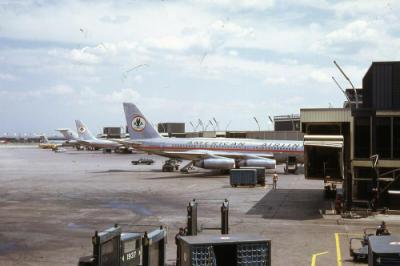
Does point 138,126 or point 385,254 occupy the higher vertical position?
point 138,126

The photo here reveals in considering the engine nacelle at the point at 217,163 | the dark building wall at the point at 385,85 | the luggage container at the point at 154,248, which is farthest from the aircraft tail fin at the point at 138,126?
the luggage container at the point at 154,248

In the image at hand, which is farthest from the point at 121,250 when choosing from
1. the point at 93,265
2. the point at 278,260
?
the point at 278,260

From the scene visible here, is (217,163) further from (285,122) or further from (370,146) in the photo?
(285,122)

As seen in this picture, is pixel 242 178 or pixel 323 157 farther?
pixel 242 178

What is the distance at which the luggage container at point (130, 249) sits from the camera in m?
17.8

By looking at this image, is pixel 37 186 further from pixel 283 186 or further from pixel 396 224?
pixel 396 224

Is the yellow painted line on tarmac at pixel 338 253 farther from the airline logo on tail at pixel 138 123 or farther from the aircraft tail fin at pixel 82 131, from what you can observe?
the aircraft tail fin at pixel 82 131

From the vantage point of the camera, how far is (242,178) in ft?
183

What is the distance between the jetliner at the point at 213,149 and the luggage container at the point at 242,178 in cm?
1053

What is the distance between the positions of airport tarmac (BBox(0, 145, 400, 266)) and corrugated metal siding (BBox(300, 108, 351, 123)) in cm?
664

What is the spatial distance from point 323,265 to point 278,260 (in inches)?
76.4

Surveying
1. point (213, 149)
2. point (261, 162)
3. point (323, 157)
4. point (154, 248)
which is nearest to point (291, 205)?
point (323, 157)

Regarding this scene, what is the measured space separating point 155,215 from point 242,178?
20810 millimetres

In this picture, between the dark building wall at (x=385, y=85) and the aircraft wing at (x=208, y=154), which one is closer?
the dark building wall at (x=385, y=85)
